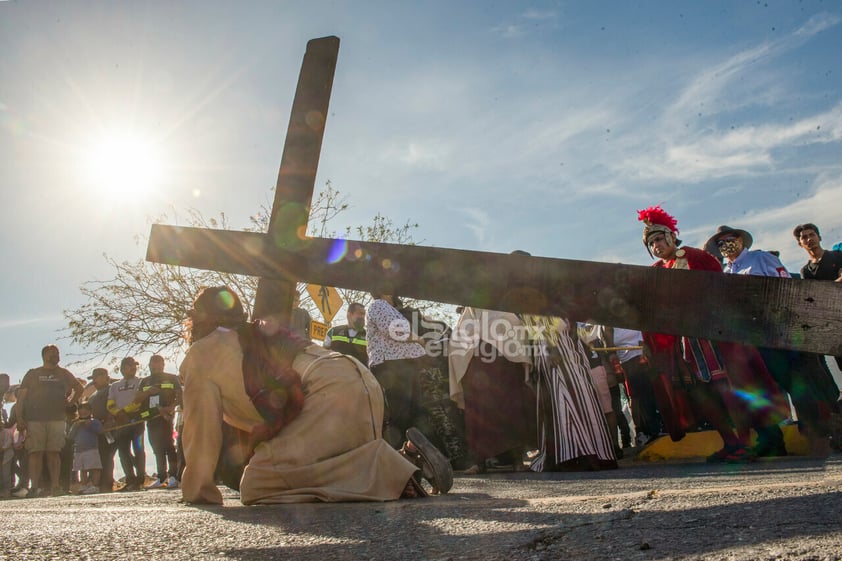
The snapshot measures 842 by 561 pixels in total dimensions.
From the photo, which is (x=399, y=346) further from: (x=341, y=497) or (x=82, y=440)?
(x=82, y=440)

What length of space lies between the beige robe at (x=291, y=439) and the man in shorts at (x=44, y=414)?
26.0ft

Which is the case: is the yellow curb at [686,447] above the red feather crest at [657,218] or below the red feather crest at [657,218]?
below

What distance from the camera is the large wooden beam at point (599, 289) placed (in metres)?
1.98

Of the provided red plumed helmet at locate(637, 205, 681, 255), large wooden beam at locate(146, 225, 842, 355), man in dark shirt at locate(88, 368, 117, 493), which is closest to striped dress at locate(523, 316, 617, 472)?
red plumed helmet at locate(637, 205, 681, 255)

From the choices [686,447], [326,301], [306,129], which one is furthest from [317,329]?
[306,129]

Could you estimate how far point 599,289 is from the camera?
215 cm

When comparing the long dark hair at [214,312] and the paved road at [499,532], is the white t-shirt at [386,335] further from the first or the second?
the paved road at [499,532]

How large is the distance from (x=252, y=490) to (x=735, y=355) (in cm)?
392

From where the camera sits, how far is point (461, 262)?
7.49 ft

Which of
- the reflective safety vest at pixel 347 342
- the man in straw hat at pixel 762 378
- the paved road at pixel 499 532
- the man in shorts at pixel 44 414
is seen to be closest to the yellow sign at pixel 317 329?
the reflective safety vest at pixel 347 342

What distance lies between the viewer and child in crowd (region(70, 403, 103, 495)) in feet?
36.2

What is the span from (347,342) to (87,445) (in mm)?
5469

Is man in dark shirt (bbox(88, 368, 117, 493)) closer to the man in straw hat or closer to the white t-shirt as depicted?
the white t-shirt

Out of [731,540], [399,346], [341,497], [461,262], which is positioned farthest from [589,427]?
[731,540]
